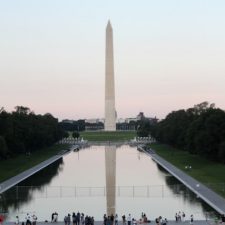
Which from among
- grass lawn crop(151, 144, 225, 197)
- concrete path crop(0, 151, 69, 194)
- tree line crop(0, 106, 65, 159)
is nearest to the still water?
concrete path crop(0, 151, 69, 194)

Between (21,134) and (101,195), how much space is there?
37.0 meters

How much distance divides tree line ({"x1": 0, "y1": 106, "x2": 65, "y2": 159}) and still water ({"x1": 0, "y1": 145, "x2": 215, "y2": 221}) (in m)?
11.0

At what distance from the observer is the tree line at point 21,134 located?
193 feet

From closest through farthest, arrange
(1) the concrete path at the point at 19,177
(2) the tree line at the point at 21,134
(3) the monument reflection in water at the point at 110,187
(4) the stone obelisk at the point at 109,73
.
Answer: (3) the monument reflection in water at the point at 110,187 < (1) the concrete path at the point at 19,177 < (2) the tree line at the point at 21,134 < (4) the stone obelisk at the point at 109,73

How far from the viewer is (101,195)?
3422 cm

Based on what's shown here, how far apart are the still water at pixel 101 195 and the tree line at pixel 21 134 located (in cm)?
1096

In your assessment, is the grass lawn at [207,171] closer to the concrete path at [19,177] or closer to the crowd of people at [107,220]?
the crowd of people at [107,220]

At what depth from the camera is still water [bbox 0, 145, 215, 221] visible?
29078mm

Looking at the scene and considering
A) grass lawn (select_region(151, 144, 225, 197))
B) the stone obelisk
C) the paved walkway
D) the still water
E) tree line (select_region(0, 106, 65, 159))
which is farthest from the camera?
the stone obelisk

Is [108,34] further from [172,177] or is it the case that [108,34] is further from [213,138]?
[172,177]

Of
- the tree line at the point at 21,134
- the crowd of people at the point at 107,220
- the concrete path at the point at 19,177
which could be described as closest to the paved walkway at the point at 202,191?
the crowd of people at the point at 107,220

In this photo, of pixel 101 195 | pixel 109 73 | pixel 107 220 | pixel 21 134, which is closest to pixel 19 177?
pixel 101 195

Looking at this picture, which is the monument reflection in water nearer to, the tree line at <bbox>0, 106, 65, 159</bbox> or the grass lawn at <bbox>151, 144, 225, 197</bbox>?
the grass lawn at <bbox>151, 144, 225, 197</bbox>

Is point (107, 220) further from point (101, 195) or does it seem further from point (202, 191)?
point (202, 191)
